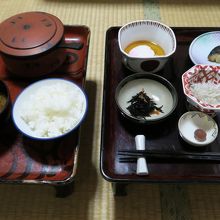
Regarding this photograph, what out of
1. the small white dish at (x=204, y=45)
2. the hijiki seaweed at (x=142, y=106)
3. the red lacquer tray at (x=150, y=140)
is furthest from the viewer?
the small white dish at (x=204, y=45)

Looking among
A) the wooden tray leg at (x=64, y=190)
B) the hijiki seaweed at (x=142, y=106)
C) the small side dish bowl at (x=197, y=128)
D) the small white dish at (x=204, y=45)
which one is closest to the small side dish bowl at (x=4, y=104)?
the wooden tray leg at (x=64, y=190)

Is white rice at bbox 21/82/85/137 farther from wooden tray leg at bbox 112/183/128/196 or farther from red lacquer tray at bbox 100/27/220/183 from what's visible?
wooden tray leg at bbox 112/183/128/196

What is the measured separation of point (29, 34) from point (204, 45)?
0.78 meters

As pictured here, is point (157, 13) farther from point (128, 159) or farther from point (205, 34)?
point (128, 159)

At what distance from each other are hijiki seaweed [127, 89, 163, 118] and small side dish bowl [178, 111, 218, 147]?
0.33ft

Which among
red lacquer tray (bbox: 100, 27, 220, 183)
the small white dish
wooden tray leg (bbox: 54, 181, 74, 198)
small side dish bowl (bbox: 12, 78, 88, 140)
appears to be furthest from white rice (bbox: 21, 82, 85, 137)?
Answer: the small white dish

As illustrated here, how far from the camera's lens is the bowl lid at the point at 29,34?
3.26ft

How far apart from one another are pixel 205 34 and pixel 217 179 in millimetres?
696

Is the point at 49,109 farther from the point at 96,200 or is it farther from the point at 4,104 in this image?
the point at 96,200

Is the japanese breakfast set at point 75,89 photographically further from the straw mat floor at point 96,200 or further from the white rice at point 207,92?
the straw mat floor at point 96,200

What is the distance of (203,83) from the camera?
998mm

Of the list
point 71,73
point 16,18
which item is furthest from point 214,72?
point 16,18

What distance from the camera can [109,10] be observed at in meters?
1.84

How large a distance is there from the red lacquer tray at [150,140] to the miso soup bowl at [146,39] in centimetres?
7
